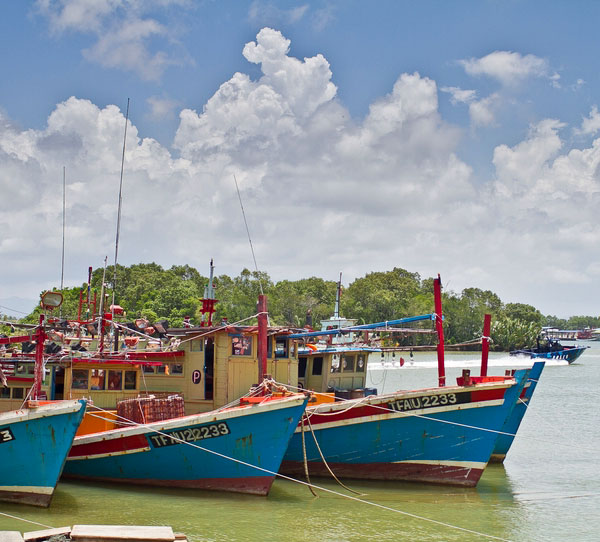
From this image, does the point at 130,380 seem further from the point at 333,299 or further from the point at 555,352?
the point at 333,299

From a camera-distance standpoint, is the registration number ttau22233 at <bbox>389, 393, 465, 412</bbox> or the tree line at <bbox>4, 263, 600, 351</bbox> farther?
the tree line at <bbox>4, 263, 600, 351</bbox>

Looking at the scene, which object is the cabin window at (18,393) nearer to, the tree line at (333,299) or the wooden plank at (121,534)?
the wooden plank at (121,534)

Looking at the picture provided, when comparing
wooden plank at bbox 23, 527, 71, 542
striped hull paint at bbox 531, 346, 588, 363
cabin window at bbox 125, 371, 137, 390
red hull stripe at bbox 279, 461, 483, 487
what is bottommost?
red hull stripe at bbox 279, 461, 483, 487

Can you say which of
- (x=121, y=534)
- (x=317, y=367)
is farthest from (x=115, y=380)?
(x=121, y=534)

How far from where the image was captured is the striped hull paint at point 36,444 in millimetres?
16156

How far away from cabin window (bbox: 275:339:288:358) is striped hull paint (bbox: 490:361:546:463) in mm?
7568

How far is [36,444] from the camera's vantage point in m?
16.2

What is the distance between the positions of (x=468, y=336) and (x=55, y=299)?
11323 cm

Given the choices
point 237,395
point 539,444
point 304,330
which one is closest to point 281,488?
point 237,395

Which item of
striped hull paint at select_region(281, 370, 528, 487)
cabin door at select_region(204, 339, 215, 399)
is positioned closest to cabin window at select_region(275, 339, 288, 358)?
cabin door at select_region(204, 339, 215, 399)

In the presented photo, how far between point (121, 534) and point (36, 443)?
4.27 m

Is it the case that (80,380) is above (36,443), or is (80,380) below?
above

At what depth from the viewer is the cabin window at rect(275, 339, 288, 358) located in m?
21.2

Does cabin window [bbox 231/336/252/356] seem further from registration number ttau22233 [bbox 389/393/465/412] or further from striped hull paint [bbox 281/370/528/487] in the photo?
registration number ttau22233 [bbox 389/393/465/412]
